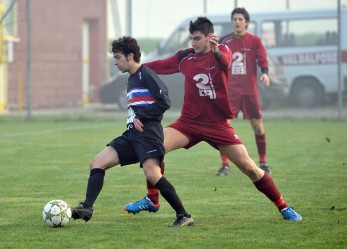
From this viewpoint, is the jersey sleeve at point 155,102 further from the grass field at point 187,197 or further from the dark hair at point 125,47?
the grass field at point 187,197

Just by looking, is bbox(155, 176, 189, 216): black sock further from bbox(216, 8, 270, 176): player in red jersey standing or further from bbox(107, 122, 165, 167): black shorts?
bbox(216, 8, 270, 176): player in red jersey standing

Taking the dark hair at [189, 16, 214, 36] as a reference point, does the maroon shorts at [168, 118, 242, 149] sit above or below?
below

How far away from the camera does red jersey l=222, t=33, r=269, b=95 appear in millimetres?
12797

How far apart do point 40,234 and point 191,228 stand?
1.30 metres

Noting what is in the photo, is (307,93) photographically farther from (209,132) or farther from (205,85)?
(209,132)

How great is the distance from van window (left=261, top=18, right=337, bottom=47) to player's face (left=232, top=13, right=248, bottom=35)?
43.6ft

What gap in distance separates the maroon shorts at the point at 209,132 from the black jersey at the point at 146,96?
556 mm

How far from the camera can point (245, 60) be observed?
12930mm

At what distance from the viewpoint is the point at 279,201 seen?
8367 millimetres

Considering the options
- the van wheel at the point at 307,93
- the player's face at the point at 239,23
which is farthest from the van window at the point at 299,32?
the player's face at the point at 239,23

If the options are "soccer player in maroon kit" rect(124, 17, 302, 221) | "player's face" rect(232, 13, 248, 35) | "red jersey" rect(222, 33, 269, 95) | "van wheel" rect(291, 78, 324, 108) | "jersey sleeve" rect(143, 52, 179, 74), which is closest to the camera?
"soccer player in maroon kit" rect(124, 17, 302, 221)

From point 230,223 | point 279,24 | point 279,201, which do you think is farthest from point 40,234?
point 279,24

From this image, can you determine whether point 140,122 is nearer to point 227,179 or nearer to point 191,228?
point 191,228

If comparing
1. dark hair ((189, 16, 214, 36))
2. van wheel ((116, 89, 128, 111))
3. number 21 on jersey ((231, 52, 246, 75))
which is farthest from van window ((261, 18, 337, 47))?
dark hair ((189, 16, 214, 36))
